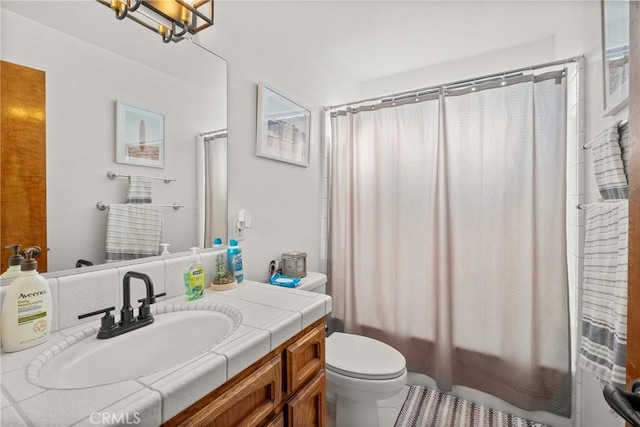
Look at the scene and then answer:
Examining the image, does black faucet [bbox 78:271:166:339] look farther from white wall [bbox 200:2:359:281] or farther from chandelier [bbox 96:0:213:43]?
chandelier [bbox 96:0:213:43]

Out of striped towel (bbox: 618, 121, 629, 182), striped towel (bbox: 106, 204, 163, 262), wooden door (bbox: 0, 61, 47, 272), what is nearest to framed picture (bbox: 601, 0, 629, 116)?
striped towel (bbox: 618, 121, 629, 182)

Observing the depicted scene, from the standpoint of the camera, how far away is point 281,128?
1767mm

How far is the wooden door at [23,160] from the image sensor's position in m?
0.75

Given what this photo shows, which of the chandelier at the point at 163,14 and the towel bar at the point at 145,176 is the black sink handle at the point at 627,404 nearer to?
the towel bar at the point at 145,176

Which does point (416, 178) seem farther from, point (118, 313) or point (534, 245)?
point (118, 313)

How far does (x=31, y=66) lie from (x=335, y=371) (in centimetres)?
162

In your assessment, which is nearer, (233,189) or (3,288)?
(3,288)

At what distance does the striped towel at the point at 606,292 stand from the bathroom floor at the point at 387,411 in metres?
1.03

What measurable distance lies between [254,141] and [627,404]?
1596 mm

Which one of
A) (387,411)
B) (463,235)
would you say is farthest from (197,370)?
(463,235)

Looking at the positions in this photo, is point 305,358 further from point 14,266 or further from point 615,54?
point 615,54

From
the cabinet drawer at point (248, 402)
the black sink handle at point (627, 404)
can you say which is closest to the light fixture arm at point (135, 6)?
the cabinet drawer at point (248, 402)

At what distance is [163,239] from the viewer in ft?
3.74

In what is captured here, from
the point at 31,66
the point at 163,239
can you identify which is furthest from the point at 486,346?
the point at 31,66
